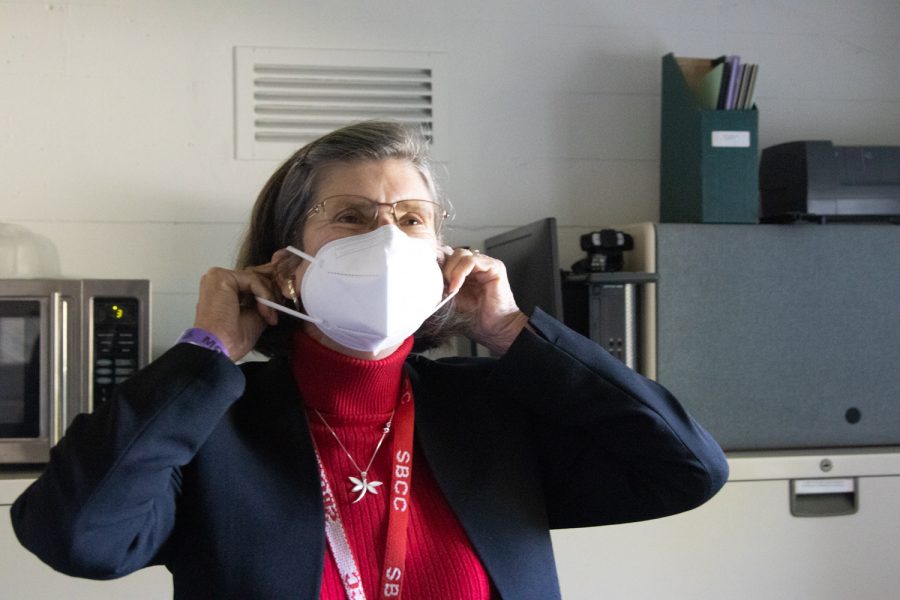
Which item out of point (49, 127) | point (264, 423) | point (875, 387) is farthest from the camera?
point (49, 127)

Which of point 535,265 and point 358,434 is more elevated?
point 535,265

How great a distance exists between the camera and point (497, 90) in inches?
90.4

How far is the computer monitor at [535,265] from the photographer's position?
172 cm

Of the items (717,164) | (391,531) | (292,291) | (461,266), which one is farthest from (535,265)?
(391,531)

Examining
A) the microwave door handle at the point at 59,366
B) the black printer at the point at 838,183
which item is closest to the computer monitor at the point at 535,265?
the black printer at the point at 838,183

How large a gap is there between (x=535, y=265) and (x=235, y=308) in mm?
813

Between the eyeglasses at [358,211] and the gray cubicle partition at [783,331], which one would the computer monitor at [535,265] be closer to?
the gray cubicle partition at [783,331]

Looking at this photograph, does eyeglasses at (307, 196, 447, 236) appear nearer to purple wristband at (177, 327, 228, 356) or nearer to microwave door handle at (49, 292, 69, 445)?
purple wristband at (177, 327, 228, 356)

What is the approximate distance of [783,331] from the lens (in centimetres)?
194

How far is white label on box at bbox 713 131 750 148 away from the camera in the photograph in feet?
6.66

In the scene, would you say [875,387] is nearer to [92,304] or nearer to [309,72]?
[309,72]

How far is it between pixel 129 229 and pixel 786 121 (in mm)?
1635

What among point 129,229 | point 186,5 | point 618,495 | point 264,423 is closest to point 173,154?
point 129,229

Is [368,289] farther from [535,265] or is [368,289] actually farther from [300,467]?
[535,265]
